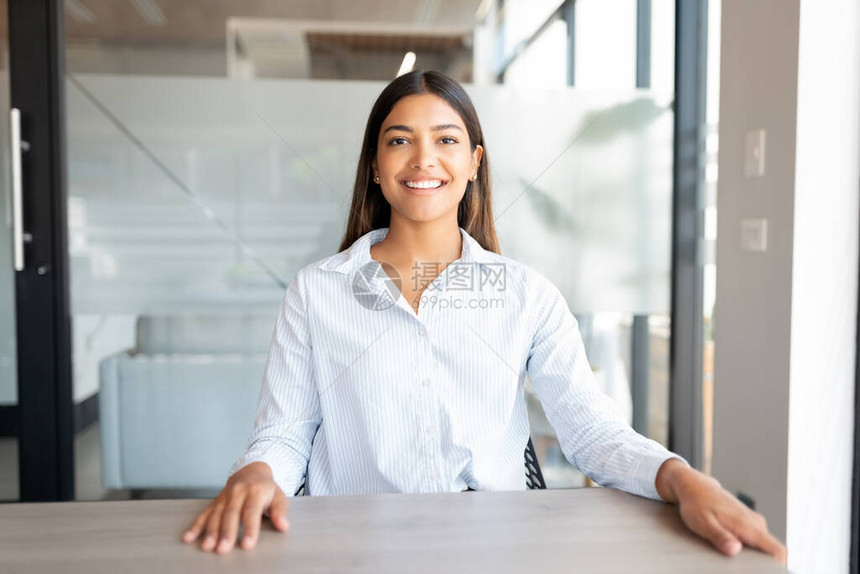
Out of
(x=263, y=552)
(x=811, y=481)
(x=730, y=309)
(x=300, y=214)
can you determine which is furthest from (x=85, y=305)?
(x=811, y=481)

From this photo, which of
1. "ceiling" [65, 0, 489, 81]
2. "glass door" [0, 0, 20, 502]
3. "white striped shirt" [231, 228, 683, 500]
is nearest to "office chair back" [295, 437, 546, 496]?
"white striped shirt" [231, 228, 683, 500]

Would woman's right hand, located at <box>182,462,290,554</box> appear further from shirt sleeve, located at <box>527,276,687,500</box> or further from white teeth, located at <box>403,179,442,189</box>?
white teeth, located at <box>403,179,442,189</box>

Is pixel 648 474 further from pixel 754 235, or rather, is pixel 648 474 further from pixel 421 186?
pixel 754 235

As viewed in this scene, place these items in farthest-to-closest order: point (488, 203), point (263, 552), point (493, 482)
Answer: point (488, 203) → point (493, 482) → point (263, 552)

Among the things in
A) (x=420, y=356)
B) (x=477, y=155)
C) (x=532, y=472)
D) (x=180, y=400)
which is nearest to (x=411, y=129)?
(x=477, y=155)

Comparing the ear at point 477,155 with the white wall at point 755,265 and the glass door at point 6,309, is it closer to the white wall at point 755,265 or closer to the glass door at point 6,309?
the white wall at point 755,265

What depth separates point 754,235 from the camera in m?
1.85

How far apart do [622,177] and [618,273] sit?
31cm

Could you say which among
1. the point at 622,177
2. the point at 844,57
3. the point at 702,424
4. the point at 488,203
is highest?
the point at 844,57

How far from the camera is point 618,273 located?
7.63ft

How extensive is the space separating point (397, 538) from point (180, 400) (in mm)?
1664

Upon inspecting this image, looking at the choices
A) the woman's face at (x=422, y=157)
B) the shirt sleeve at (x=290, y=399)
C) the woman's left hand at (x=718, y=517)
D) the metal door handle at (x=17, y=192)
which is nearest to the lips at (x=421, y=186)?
the woman's face at (x=422, y=157)

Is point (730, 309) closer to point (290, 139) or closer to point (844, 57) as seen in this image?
point (844, 57)

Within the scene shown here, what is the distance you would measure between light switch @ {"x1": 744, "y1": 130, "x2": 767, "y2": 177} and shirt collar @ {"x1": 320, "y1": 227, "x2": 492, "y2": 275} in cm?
94
